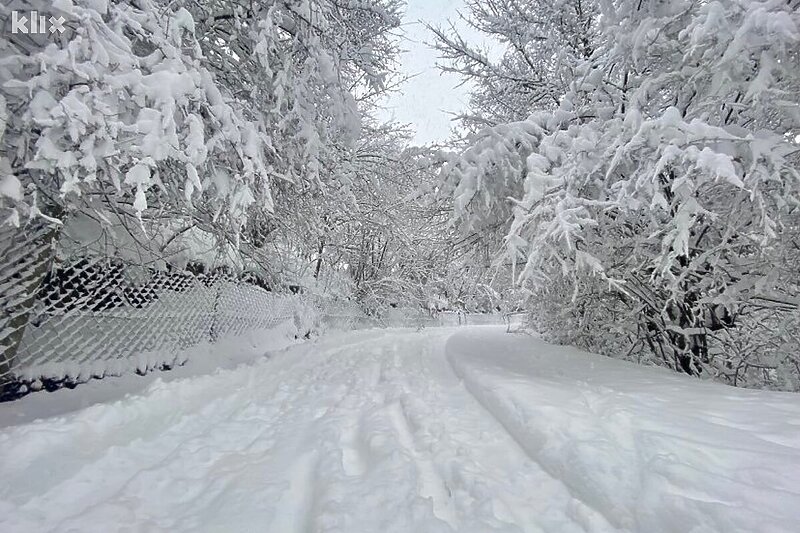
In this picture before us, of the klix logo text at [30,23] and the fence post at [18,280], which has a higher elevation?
the klix logo text at [30,23]

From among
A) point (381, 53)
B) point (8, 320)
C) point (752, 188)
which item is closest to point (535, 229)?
point (752, 188)

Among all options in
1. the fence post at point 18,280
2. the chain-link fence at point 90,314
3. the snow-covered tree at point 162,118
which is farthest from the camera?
the chain-link fence at point 90,314

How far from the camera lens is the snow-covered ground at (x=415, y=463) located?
66.1 inches

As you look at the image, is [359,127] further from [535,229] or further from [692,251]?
[692,251]

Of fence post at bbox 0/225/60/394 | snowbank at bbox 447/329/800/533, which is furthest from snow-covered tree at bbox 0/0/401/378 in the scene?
snowbank at bbox 447/329/800/533

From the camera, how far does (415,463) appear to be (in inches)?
89.9

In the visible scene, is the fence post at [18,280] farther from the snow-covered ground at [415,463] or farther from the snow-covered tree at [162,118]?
the snow-covered ground at [415,463]

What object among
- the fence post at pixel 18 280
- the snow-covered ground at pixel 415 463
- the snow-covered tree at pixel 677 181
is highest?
the snow-covered tree at pixel 677 181

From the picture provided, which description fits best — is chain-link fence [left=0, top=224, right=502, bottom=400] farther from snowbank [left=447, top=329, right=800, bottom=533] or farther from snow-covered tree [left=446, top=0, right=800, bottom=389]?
snowbank [left=447, top=329, right=800, bottom=533]

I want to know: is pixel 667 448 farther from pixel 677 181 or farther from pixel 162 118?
pixel 162 118

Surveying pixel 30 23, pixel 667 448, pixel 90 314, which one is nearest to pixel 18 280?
pixel 90 314

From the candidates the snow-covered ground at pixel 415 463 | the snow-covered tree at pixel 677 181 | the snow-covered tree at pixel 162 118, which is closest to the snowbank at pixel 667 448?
the snow-covered ground at pixel 415 463

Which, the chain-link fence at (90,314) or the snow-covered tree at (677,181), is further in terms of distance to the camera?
the chain-link fence at (90,314)

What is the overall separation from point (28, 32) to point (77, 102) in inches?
40.5
